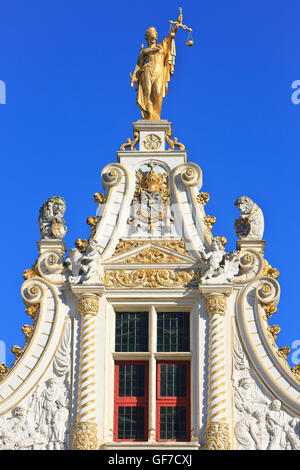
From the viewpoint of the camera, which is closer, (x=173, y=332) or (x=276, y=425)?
(x=276, y=425)

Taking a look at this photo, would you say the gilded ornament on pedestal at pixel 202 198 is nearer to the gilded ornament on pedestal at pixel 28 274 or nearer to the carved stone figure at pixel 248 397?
the gilded ornament on pedestal at pixel 28 274

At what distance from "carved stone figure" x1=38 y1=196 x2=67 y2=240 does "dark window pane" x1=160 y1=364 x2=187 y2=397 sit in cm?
374

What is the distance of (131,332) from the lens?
85.3ft

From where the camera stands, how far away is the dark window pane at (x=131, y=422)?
82.3ft

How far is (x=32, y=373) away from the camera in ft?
84.0

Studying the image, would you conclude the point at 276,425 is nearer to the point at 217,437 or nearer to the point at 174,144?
the point at 217,437

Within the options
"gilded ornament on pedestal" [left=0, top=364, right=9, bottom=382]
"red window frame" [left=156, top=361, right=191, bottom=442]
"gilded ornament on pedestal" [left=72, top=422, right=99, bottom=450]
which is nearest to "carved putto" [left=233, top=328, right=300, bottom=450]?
"red window frame" [left=156, top=361, right=191, bottom=442]

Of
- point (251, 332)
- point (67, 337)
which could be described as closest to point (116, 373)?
point (67, 337)

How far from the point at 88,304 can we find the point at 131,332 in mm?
1105

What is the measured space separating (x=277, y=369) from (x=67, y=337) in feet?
14.3

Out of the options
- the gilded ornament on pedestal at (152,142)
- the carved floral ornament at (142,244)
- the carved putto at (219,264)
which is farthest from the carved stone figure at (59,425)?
the gilded ornament on pedestal at (152,142)

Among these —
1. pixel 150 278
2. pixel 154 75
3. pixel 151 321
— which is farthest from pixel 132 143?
pixel 151 321

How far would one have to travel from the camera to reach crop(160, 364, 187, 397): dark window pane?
25.4m

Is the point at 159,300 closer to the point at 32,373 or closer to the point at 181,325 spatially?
the point at 181,325
